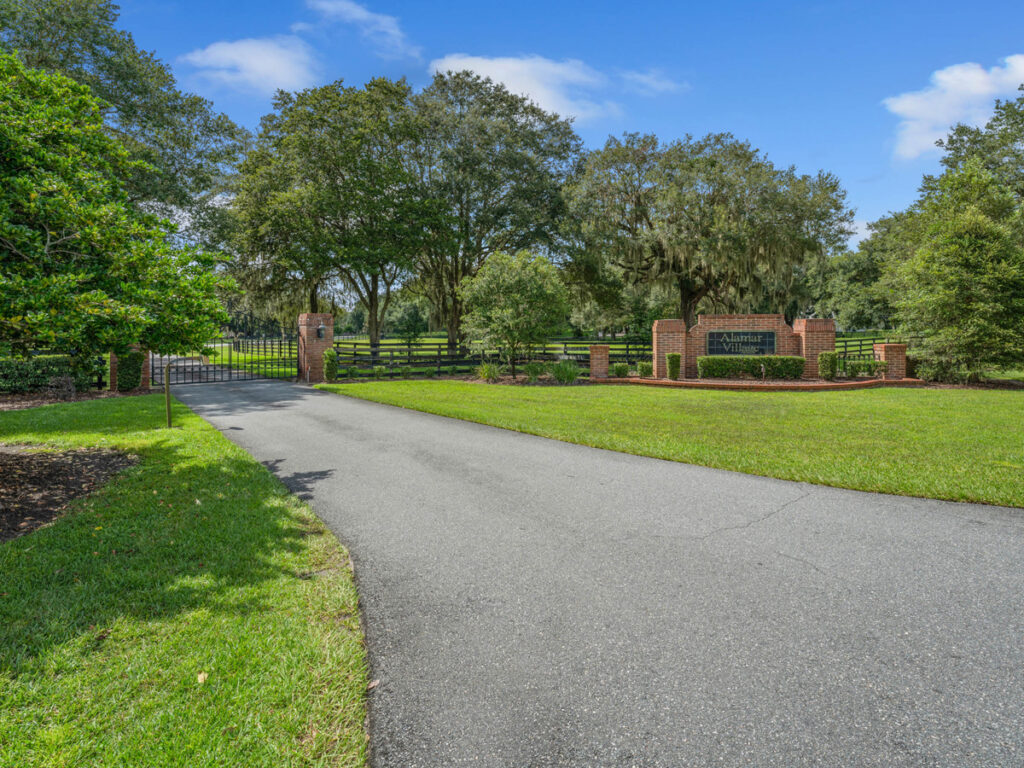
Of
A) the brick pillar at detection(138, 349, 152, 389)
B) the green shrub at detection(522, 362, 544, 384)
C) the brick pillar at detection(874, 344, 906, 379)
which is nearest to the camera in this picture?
the brick pillar at detection(138, 349, 152, 389)

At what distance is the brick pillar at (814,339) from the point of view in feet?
54.3

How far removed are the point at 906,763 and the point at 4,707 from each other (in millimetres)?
3495

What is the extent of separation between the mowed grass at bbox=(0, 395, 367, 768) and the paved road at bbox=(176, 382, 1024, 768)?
229 mm

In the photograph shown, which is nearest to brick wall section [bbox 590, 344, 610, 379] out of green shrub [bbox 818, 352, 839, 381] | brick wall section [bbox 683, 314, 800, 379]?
brick wall section [bbox 683, 314, 800, 379]

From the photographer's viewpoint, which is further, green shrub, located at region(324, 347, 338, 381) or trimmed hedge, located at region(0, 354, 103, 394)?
green shrub, located at region(324, 347, 338, 381)

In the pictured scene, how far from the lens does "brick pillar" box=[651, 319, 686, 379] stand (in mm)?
17078

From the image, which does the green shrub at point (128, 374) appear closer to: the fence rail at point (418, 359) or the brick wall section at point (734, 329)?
the fence rail at point (418, 359)

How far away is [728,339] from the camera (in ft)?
57.1

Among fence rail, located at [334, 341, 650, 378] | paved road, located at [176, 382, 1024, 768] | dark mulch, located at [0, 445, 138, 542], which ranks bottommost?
paved road, located at [176, 382, 1024, 768]

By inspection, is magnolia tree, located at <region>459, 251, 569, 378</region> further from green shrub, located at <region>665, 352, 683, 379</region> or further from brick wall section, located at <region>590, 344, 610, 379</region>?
green shrub, located at <region>665, 352, 683, 379</region>

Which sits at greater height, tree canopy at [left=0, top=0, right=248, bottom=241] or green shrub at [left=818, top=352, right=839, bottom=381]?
tree canopy at [left=0, top=0, right=248, bottom=241]

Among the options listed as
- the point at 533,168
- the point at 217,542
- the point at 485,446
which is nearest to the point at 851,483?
the point at 485,446

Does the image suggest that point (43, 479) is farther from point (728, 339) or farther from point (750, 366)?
point (728, 339)

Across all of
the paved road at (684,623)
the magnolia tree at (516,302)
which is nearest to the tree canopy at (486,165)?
the magnolia tree at (516,302)
